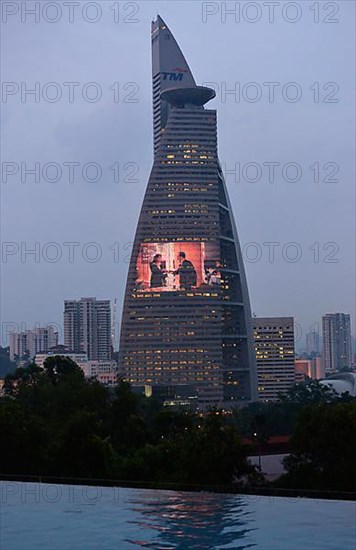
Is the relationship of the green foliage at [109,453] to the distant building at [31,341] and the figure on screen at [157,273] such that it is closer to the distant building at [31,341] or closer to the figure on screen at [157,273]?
the figure on screen at [157,273]

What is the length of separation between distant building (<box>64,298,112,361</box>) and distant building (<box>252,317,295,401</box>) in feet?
173

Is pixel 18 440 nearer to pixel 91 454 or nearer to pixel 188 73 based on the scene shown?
pixel 91 454

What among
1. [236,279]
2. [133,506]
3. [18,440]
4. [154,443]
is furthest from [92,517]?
[236,279]

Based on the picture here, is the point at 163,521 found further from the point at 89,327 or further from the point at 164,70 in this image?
the point at 89,327

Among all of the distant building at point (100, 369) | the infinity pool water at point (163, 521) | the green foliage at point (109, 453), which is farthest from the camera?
the distant building at point (100, 369)

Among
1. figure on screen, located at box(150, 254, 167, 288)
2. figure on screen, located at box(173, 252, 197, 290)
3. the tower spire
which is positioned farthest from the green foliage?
the tower spire

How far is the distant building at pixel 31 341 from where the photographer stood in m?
169

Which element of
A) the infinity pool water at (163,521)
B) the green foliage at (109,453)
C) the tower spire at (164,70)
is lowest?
the infinity pool water at (163,521)

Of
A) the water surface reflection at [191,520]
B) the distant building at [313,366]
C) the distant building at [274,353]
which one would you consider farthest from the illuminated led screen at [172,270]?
the distant building at [313,366]

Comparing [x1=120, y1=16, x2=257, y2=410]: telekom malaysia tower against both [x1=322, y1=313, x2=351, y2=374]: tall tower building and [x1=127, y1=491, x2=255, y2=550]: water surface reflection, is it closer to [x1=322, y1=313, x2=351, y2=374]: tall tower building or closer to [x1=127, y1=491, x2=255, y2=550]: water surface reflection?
[x1=127, y1=491, x2=255, y2=550]: water surface reflection

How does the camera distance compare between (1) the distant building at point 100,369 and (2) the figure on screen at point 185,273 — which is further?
(1) the distant building at point 100,369

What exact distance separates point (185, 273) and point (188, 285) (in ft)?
5.26

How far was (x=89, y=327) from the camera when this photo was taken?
180m

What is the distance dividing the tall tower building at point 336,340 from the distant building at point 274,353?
6587 centimetres
